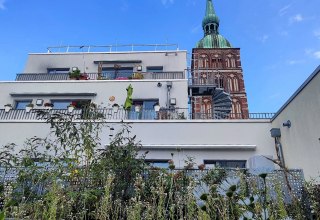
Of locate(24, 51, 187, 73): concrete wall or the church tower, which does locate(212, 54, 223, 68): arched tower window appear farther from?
locate(24, 51, 187, 73): concrete wall

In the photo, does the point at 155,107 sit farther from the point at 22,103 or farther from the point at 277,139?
the point at 22,103

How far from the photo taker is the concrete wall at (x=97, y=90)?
14656mm

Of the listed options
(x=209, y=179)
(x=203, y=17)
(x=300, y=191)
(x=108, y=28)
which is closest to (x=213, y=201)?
(x=209, y=179)

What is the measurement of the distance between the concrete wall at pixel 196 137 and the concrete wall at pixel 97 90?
3180 mm

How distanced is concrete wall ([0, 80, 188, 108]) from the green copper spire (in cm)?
3077

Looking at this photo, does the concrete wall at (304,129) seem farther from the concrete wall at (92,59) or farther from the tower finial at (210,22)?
the tower finial at (210,22)

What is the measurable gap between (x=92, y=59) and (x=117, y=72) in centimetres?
209

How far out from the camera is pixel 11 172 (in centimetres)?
568

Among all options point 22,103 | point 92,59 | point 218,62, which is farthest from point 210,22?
point 22,103

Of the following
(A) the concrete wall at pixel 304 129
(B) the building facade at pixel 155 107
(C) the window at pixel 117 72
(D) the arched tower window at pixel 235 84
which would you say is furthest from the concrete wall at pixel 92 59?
(D) the arched tower window at pixel 235 84

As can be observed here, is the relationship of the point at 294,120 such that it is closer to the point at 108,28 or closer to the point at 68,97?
the point at 108,28

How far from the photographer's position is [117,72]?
59.1 feet

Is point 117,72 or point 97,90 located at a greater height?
point 117,72

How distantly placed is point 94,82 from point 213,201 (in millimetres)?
12397
